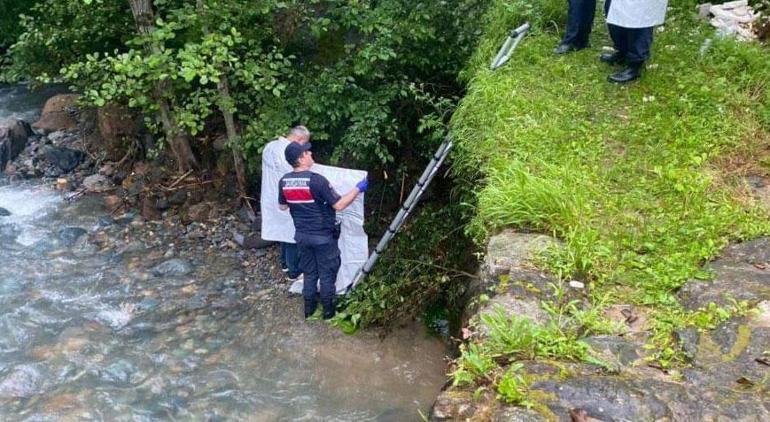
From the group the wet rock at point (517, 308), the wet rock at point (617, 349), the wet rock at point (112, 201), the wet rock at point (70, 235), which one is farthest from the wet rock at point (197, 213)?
the wet rock at point (617, 349)

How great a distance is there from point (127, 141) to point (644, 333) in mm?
Answer: 7809

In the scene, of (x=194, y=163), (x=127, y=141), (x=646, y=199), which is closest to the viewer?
(x=646, y=199)

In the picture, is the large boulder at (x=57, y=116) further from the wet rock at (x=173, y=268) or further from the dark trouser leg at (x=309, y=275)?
the dark trouser leg at (x=309, y=275)

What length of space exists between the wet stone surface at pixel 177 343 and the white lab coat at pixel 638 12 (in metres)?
3.08

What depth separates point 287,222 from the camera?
19.7ft

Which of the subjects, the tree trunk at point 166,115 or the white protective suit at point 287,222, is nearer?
the white protective suit at point 287,222

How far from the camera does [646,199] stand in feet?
13.2

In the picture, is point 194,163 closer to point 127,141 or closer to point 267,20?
point 127,141

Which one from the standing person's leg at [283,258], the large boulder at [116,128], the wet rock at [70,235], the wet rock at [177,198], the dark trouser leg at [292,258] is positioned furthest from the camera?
the large boulder at [116,128]

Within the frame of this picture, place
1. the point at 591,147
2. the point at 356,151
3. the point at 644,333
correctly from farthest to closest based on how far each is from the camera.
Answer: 1. the point at 356,151
2. the point at 591,147
3. the point at 644,333

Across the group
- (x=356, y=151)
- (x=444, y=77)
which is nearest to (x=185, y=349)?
(x=356, y=151)

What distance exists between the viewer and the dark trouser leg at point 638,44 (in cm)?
517

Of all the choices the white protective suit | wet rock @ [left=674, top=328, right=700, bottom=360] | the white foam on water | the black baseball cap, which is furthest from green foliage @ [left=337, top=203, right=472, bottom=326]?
the white foam on water

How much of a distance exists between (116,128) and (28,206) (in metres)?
1.56
